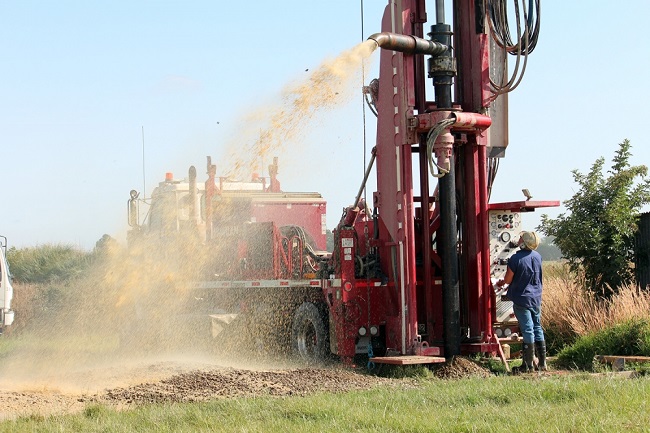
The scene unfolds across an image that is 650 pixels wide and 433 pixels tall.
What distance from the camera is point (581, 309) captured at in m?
16.1

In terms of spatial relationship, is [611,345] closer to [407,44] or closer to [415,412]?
[407,44]

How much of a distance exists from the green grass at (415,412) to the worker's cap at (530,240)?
2890 millimetres

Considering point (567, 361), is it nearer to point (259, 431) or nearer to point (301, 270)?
point (301, 270)

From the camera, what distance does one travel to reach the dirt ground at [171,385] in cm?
1037

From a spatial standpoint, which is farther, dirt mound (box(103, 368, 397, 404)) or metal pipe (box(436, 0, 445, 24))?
metal pipe (box(436, 0, 445, 24))

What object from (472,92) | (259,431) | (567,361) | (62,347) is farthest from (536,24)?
(62,347)

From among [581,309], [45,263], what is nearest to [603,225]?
[581,309]

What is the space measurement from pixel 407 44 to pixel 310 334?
4726mm

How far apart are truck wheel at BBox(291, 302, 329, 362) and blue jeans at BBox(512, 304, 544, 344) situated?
9.70 ft

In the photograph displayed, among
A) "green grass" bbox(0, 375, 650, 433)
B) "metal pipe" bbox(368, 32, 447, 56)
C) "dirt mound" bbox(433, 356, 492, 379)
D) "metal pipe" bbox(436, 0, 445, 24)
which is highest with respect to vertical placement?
"metal pipe" bbox(436, 0, 445, 24)

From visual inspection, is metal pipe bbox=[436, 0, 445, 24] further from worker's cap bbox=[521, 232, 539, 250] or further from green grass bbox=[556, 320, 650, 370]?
green grass bbox=[556, 320, 650, 370]

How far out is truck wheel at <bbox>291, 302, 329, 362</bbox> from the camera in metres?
14.2

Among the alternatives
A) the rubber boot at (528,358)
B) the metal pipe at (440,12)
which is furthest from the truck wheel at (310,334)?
the metal pipe at (440,12)

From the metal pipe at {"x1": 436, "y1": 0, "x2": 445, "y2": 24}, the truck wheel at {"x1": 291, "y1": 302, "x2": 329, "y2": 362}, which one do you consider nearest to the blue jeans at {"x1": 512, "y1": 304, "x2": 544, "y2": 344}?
the truck wheel at {"x1": 291, "y1": 302, "x2": 329, "y2": 362}
